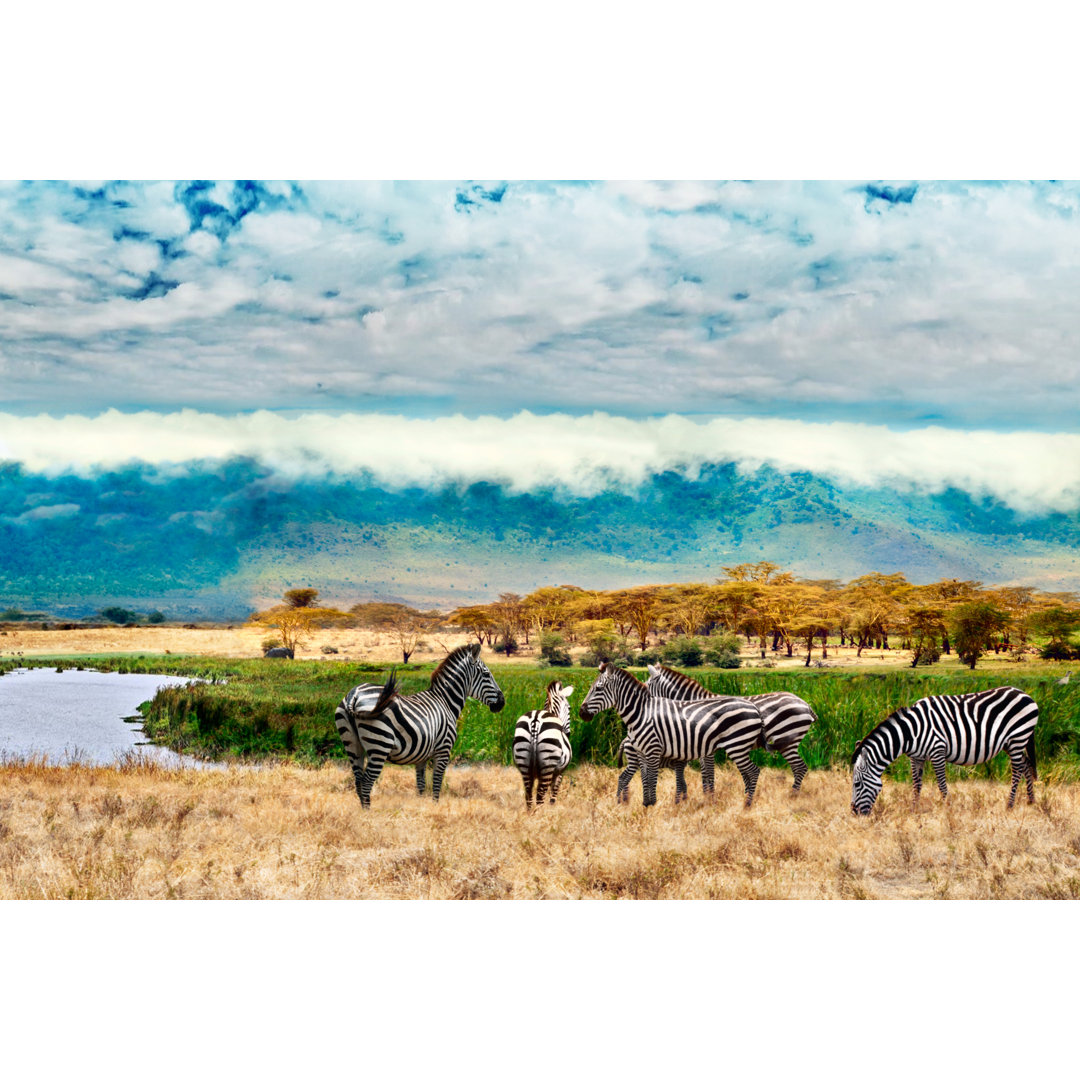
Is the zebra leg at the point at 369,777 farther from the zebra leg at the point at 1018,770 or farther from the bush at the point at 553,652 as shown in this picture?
the zebra leg at the point at 1018,770

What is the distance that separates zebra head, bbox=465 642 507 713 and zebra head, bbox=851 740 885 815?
2.76 metres

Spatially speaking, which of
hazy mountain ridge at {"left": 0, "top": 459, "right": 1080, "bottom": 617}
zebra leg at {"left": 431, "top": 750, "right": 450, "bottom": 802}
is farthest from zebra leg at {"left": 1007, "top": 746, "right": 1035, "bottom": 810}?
zebra leg at {"left": 431, "top": 750, "right": 450, "bottom": 802}

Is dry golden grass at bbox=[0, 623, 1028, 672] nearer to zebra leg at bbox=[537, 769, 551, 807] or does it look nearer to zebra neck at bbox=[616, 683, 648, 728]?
zebra neck at bbox=[616, 683, 648, 728]

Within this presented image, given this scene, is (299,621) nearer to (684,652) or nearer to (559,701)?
(559,701)

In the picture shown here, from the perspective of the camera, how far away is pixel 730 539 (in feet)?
28.9

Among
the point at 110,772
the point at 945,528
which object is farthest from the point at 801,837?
the point at 110,772

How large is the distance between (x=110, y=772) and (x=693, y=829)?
4919 mm

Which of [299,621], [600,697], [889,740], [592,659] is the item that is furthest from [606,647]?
[299,621]

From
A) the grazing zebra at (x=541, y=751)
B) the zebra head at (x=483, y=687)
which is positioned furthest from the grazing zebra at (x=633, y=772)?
the zebra head at (x=483, y=687)

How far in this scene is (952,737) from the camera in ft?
22.0

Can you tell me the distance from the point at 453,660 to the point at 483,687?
0.33m

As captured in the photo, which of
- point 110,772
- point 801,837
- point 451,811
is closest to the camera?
point 801,837

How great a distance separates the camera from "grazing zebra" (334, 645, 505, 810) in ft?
21.9

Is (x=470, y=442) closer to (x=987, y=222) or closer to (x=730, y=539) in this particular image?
(x=730, y=539)
